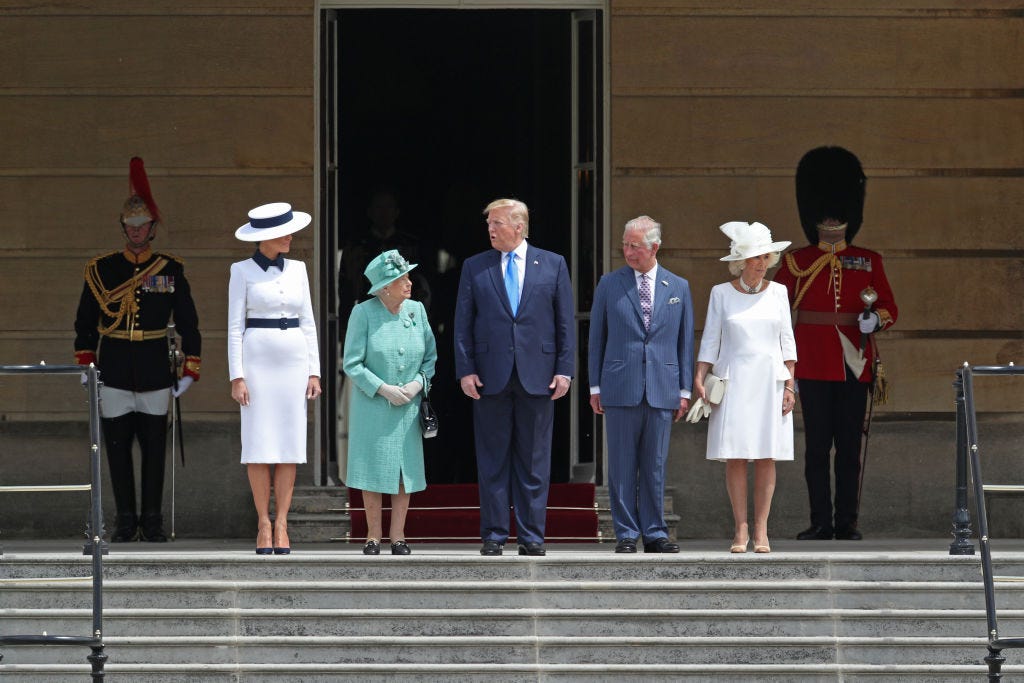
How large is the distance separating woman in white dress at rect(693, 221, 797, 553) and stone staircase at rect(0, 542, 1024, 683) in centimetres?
96

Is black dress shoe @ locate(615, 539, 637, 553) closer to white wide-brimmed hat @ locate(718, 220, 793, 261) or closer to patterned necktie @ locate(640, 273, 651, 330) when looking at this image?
patterned necktie @ locate(640, 273, 651, 330)

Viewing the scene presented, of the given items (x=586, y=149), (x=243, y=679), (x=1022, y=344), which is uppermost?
(x=586, y=149)

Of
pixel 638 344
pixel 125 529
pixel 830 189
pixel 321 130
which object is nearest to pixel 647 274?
pixel 638 344

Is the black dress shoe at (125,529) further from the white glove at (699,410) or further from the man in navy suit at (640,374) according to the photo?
the white glove at (699,410)

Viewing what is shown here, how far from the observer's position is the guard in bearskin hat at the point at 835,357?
39.3 feet

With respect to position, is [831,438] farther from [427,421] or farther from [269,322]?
[269,322]

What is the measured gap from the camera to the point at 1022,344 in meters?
12.7

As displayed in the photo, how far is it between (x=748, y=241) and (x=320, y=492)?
3.40 metres

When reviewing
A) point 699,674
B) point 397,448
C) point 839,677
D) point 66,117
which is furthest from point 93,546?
point 66,117

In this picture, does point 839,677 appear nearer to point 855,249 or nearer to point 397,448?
point 397,448

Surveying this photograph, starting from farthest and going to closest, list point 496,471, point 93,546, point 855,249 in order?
point 855,249 → point 496,471 → point 93,546

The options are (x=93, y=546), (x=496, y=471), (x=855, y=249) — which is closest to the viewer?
(x=93, y=546)

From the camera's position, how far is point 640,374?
10.0 m

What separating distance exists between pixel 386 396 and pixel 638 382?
124cm
